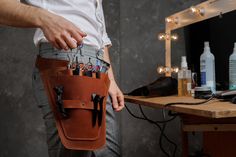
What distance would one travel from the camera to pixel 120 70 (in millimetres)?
2219

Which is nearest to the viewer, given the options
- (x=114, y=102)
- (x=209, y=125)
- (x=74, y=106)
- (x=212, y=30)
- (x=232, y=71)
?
(x=74, y=106)

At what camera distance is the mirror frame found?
1.68m

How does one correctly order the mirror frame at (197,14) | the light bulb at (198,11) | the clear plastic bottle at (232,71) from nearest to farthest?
the clear plastic bottle at (232,71) < the mirror frame at (197,14) < the light bulb at (198,11)

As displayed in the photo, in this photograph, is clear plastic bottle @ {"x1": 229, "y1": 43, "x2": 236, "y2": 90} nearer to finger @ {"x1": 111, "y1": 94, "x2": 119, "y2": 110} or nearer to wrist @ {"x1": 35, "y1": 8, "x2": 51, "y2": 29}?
finger @ {"x1": 111, "y1": 94, "x2": 119, "y2": 110}

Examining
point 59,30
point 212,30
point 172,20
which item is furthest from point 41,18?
point 172,20

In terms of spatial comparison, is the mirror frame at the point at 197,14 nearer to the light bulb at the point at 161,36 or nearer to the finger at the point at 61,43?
the light bulb at the point at 161,36

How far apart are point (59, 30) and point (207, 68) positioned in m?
1.13

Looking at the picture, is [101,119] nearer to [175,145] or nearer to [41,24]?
[41,24]

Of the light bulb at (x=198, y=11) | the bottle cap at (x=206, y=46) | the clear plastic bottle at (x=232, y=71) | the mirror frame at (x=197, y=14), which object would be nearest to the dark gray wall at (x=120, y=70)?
the mirror frame at (x=197, y=14)

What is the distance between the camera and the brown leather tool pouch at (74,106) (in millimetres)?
836

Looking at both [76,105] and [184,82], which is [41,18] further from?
[184,82]

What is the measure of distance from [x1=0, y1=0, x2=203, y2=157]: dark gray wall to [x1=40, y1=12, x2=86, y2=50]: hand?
4.49 feet

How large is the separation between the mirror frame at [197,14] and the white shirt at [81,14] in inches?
34.1

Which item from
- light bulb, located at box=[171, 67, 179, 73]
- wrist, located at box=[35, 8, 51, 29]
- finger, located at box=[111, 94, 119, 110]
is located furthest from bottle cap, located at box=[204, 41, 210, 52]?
wrist, located at box=[35, 8, 51, 29]
